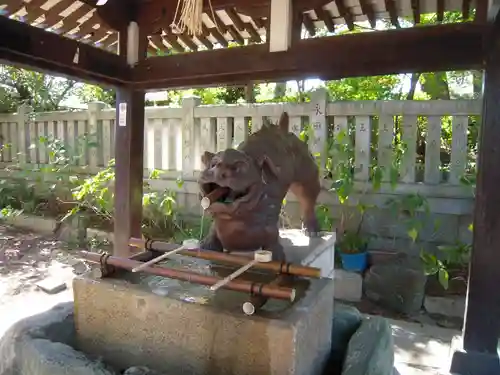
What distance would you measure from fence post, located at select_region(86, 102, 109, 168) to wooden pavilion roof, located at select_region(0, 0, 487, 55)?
2951mm

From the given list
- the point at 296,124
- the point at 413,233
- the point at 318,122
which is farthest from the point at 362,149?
the point at 413,233

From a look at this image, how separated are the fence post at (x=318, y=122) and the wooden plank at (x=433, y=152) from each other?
44.5 inches

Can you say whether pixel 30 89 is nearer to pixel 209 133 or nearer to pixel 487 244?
pixel 209 133

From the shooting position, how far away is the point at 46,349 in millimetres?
1644

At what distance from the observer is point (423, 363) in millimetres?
3141

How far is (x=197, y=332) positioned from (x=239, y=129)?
4101 mm

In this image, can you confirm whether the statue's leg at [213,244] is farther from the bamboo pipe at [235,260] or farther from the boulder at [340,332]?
the boulder at [340,332]

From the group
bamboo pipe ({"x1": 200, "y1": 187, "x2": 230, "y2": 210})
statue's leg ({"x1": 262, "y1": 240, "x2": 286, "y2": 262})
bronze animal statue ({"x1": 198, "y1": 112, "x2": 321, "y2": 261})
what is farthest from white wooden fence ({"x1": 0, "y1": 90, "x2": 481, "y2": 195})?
bamboo pipe ({"x1": 200, "y1": 187, "x2": 230, "y2": 210})

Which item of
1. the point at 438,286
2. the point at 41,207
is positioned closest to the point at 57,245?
the point at 41,207

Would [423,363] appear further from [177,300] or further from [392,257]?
[177,300]

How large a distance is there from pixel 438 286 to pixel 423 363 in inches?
53.8

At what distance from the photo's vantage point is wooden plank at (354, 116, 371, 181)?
4.73 metres

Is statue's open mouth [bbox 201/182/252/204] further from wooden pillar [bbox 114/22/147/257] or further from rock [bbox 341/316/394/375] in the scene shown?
wooden pillar [bbox 114/22/147/257]

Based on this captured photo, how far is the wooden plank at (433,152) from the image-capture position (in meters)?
4.49
